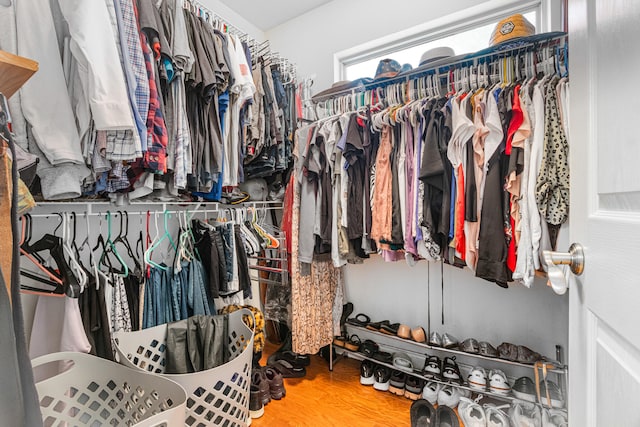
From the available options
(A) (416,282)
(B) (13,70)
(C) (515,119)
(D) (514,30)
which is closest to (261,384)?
(A) (416,282)

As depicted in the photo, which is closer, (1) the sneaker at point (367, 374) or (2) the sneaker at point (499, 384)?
(2) the sneaker at point (499, 384)

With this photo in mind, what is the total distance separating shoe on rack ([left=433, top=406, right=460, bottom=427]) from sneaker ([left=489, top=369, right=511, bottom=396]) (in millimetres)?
280

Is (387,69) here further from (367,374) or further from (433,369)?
(367,374)

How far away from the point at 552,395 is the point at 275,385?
1416 millimetres

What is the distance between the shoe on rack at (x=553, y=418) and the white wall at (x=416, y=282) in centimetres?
37

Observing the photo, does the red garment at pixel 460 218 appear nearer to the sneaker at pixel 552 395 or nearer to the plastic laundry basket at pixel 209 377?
the sneaker at pixel 552 395

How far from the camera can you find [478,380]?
5.08 feet

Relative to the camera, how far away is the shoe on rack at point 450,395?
5.06 ft

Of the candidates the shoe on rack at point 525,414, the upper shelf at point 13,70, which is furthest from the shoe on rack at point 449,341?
the upper shelf at point 13,70

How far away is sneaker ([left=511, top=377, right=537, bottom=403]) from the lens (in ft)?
4.67

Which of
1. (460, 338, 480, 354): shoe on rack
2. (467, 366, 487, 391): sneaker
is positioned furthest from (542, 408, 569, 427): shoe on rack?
(460, 338, 480, 354): shoe on rack

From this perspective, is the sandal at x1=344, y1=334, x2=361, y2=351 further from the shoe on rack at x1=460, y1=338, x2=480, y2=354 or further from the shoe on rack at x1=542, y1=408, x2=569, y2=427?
the shoe on rack at x1=542, y1=408, x2=569, y2=427

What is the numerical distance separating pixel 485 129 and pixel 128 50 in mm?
1486

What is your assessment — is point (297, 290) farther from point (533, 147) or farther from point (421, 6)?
point (421, 6)
